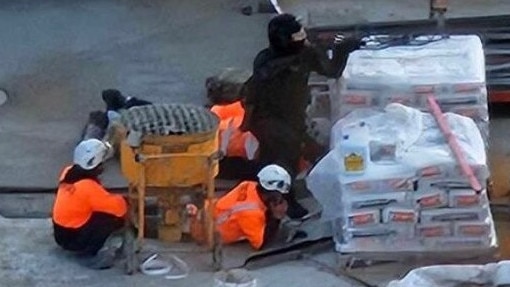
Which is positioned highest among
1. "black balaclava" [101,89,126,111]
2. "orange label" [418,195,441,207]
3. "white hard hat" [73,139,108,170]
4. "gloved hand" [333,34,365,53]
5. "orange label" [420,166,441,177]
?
"gloved hand" [333,34,365,53]

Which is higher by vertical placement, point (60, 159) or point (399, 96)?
point (399, 96)

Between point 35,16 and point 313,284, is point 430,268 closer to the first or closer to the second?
point 313,284

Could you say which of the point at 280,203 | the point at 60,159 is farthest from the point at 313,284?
the point at 60,159

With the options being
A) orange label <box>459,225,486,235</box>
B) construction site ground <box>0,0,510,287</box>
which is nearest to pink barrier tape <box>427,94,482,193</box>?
orange label <box>459,225,486,235</box>

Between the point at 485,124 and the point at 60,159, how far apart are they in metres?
3.26

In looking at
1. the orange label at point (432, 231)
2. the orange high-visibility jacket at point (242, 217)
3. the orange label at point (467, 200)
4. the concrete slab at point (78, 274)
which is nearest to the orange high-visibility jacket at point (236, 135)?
the orange high-visibility jacket at point (242, 217)

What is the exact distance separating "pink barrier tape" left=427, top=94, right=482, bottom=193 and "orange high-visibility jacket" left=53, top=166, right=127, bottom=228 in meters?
2.17

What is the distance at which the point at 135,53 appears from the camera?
600 inches

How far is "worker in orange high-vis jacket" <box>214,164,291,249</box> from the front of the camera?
10531mm

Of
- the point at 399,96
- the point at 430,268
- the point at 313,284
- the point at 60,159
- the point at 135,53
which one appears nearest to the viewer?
the point at 430,268

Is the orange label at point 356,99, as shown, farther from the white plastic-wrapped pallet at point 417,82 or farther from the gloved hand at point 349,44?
the gloved hand at point 349,44

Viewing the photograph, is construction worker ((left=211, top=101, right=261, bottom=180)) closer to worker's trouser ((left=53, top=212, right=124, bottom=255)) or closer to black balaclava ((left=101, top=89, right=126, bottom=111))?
black balaclava ((left=101, top=89, right=126, bottom=111))

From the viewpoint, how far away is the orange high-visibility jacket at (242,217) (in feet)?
34.6

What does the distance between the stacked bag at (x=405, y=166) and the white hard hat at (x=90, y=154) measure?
4.70 ft
